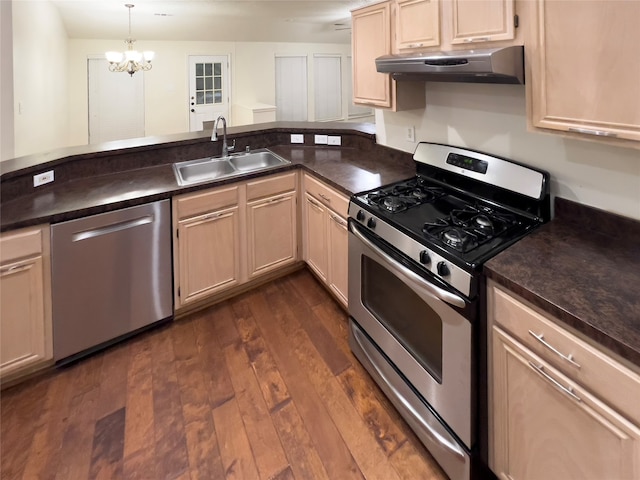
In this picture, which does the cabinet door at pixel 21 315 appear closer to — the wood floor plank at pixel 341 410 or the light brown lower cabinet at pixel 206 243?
the light brown lower cabinet at pixel 206 243

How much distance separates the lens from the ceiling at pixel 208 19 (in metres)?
5.45

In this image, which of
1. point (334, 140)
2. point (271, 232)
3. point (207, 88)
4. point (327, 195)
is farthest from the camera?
point (207, 88)

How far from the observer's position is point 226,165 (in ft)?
9.95

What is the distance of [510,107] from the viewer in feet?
6.01

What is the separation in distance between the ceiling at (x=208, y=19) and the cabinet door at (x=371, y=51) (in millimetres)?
3671

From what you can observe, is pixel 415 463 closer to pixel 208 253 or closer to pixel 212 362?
pixel 212 362

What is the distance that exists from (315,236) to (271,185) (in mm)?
473

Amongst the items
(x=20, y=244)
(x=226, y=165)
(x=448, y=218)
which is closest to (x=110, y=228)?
(x=20, y=244)

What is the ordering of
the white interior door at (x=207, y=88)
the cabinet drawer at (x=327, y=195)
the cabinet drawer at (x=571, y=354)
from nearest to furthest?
the cabinet drawer at (x=571, y=354), the cabinet drawer at (x=327, y=195), the white interior door at (x=207, y=88)

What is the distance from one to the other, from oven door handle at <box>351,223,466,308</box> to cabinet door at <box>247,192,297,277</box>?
1052 millimetres

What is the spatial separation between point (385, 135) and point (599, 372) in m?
2.07

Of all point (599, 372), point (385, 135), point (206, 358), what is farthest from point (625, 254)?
point (206, 358)

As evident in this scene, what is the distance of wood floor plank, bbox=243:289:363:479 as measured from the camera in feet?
5.32

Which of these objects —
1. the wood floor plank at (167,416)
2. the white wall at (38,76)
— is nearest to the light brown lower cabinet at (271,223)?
the wood floor plank at (167,416)
